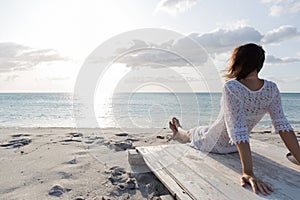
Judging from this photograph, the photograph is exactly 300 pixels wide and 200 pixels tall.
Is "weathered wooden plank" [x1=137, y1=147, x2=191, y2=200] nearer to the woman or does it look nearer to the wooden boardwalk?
the wooden boardwalk

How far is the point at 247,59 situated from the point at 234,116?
510mm

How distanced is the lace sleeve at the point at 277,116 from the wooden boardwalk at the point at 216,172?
15.5 inches

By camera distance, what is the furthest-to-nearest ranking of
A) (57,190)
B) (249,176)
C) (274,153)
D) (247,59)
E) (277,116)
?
1. (274,153)
2. (57,190)
3. (277,116)
4. (247,59)
5. (249,176)

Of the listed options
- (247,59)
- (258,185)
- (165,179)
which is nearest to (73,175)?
(165,179)

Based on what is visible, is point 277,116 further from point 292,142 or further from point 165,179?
point 165,179

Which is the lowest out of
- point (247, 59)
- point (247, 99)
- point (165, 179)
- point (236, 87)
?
point (165, 179)

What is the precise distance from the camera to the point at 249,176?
201 cm

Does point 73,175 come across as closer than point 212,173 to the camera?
No

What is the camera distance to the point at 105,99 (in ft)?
11.1

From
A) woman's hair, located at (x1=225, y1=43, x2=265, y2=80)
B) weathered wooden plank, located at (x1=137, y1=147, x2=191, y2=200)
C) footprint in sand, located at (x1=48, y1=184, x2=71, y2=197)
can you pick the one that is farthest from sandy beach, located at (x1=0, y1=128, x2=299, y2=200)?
woman's hair, located at (x1=225, y1=43, x2=265, y2=80)

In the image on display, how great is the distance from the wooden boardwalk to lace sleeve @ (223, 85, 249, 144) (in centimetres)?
37

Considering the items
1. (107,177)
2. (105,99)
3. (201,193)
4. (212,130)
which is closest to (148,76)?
(105,99)

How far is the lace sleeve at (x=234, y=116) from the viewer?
2.20 metres

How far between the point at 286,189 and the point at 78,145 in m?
3.89
